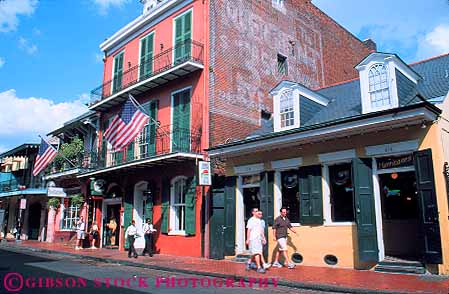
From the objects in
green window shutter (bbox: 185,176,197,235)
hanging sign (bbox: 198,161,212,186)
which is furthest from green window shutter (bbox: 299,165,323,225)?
green window shutter (bbox: 185,176,197,235)

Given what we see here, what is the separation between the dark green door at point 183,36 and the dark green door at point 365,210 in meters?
8.76

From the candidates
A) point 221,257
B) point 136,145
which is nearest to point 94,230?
point 136,145

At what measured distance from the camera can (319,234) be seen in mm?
11844

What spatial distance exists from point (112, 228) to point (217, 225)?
800 centimetres

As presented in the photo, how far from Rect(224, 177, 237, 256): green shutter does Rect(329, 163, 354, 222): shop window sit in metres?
3.83

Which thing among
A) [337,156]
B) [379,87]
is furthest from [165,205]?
[379,87]

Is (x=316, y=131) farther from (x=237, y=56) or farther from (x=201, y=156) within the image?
(x=237, y=56)

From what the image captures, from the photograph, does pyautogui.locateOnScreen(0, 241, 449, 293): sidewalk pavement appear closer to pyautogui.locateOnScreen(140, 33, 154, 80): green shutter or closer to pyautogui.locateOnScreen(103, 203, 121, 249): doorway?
pyautogui.locateOnScreen(103, 203, 121, 249): doorway

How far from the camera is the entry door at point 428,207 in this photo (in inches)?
369

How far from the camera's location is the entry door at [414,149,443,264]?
30.7ft

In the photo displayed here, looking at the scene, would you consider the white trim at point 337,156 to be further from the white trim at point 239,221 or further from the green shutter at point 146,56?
the green shutter at point 146,56

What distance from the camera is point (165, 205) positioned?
54.7 feet

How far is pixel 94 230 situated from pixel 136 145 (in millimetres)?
5016

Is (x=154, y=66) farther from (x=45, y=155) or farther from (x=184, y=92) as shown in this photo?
(x=45, y=155)
